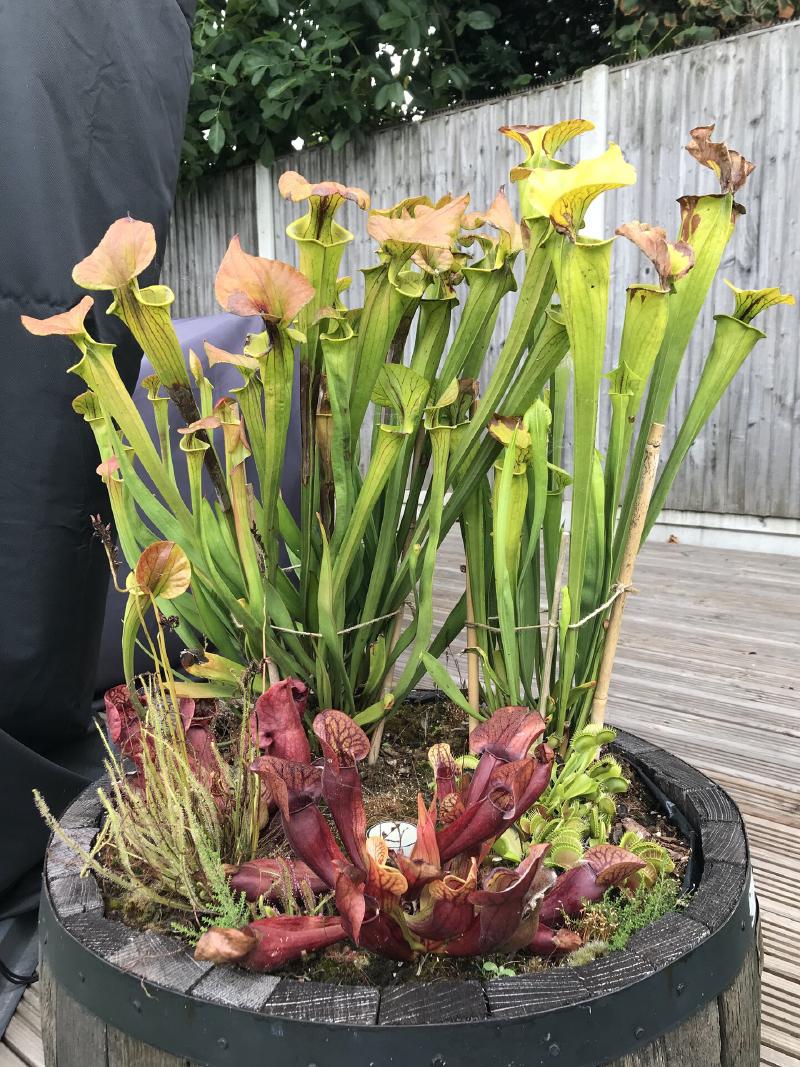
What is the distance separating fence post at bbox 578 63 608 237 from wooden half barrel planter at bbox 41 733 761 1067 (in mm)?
3150

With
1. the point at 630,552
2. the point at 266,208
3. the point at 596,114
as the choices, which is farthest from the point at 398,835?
the point at 266,208

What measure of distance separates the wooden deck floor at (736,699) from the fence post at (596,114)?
4.49ft

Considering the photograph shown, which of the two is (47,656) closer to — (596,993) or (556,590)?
(556,590)

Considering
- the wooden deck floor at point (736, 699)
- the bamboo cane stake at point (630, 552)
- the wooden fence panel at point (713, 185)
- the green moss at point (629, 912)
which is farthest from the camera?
the wooden fence panel at point (713, 185)

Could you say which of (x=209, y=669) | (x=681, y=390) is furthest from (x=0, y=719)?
(x=681, y=390)

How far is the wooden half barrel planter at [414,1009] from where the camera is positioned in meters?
0.39

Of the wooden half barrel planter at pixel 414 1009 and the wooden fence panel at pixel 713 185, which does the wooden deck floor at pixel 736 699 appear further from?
the wooden fence panel at pixel 713 185

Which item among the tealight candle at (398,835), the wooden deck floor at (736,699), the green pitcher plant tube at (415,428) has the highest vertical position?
the green pitcher plant tube at (415,428)

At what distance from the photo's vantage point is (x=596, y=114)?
129 inches

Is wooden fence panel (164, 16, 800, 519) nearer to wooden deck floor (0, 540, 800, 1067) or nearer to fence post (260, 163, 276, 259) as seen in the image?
wooden deck floor (0, 540, 800, 1067)

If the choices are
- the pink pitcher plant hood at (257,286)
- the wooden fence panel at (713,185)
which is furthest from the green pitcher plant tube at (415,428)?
the wooden fence panel at (713,185)

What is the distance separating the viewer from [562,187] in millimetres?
472

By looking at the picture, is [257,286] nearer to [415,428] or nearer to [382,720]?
[415,428]

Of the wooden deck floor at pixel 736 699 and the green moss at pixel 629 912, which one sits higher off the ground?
the green moss at pixel 629 912
